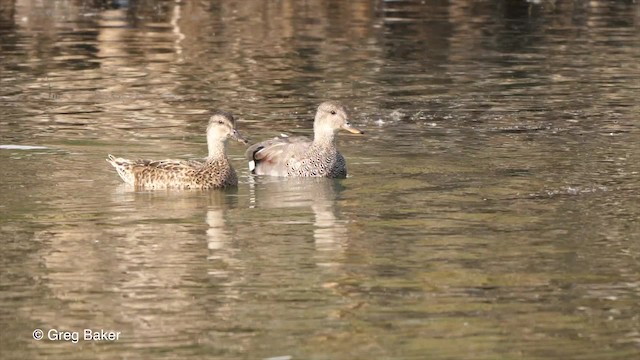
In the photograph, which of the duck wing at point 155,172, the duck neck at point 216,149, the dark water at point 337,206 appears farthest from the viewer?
the duck neck at point 216,149

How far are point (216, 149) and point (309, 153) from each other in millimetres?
985

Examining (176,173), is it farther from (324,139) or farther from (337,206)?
(337,206)

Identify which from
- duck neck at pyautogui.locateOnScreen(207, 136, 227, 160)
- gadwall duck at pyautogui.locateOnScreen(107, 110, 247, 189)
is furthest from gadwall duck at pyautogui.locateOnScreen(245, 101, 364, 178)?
gadwall duck at pyautogui.locateOnScreen(107, 110, 247, 189)

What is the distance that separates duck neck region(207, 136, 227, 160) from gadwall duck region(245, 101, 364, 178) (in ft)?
1.96

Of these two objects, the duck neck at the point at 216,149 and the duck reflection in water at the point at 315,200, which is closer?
the duck reflection in water at the point at 315,200

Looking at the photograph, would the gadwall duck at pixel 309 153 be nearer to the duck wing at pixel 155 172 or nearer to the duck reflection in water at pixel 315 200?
the duck reflection in water at pixel 315 200

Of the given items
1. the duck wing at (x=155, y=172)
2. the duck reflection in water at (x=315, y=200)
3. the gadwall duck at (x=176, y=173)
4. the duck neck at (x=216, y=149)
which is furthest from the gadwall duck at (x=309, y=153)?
the duck wing at (x=155, y=172)

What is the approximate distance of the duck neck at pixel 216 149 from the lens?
16.2 meters

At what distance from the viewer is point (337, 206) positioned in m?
14.7

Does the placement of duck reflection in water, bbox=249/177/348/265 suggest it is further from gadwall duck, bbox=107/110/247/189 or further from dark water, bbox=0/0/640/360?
gadwall duck, bbox=107/110/247/189

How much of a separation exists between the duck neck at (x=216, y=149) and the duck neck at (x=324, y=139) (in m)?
0.98

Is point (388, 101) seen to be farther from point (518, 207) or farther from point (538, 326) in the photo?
point (538, 326)

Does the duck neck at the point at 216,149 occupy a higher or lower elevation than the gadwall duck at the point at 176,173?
higher

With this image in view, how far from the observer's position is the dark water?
10.2m
